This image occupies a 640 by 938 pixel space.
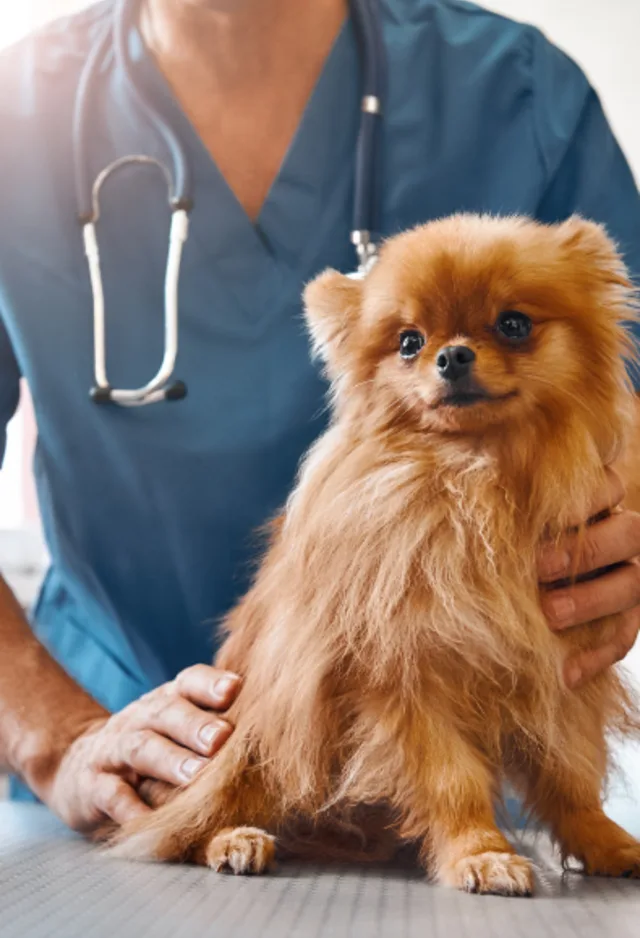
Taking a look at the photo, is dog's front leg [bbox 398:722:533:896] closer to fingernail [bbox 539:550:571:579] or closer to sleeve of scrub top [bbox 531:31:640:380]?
fingernail [bbox 539:550:571:579]

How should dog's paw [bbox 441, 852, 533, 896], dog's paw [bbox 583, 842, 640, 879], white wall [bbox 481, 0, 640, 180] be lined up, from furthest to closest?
white wall [bbox 481, 0, 640, 180], dog's paw [bbox 583, 842, 640, 879], dog's paw [bbox 441, 852, 533, 896]

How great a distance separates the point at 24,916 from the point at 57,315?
0.79 m

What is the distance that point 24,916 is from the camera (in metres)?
0.79

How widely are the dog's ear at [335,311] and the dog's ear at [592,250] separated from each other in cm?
21

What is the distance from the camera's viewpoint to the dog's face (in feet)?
3.27

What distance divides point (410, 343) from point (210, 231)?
0.47 meters

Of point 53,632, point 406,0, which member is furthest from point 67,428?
point 406,0

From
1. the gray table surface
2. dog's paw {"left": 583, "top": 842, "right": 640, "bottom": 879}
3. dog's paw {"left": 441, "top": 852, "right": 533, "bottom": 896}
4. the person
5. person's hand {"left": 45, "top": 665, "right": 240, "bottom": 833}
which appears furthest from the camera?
the person

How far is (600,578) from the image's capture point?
3.42 feet

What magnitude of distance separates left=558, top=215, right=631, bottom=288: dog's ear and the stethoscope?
0.82ft

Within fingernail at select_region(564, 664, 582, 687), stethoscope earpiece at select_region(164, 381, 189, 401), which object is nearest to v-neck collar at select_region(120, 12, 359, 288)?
stethoscope earpiece at select_region(164, 381, 189, 401)

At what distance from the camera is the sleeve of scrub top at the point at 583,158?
1.42 m

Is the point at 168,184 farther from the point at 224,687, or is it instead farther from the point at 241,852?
the point at 241,852

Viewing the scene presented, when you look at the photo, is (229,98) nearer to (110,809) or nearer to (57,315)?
(57,315)
